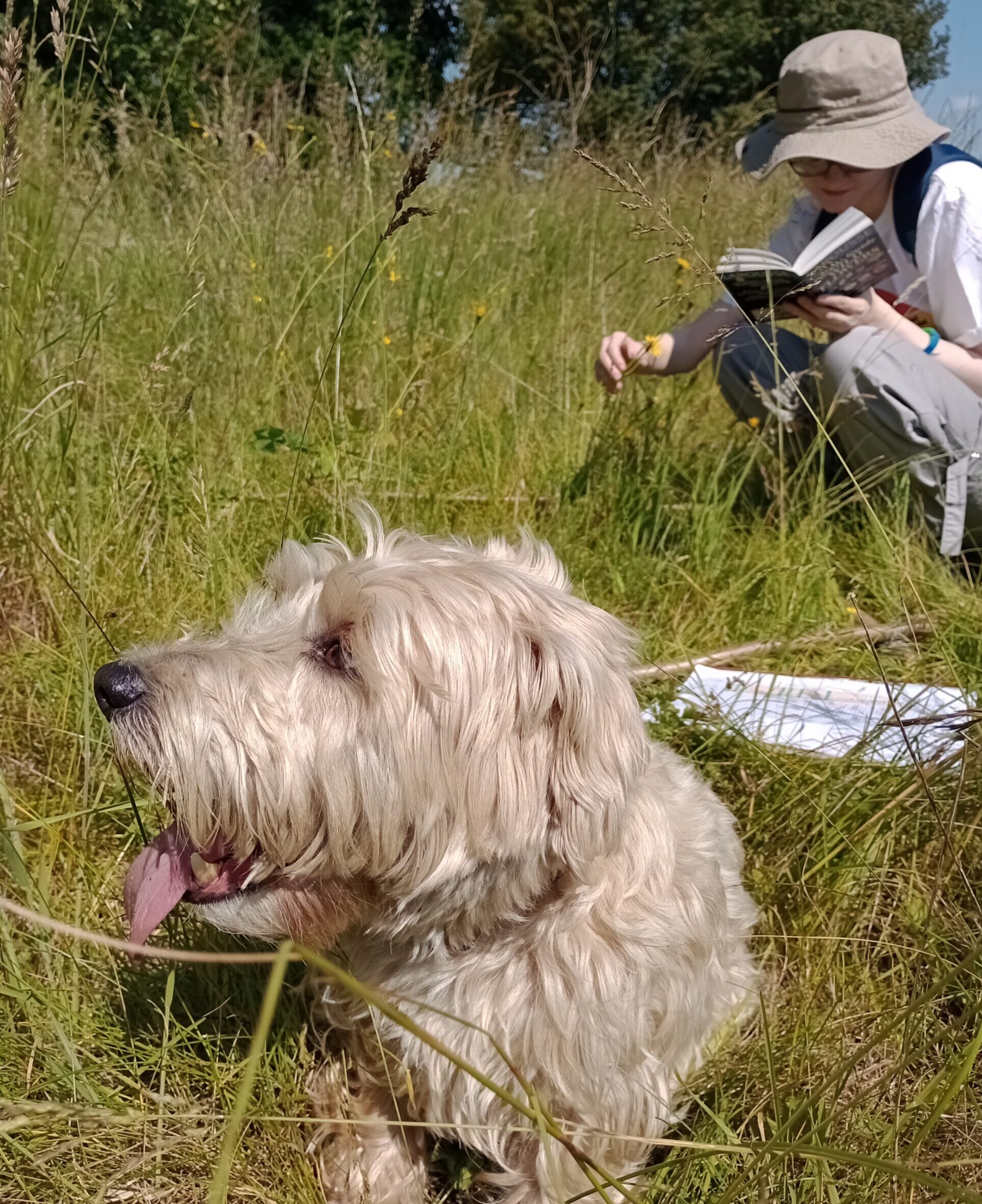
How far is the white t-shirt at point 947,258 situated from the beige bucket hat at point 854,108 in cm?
18

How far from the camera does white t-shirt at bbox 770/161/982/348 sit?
9.73ft

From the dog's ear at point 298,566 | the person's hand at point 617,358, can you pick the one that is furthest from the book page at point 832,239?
the dog's ear at point 298,566

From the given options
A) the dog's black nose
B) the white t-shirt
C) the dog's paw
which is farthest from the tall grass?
the white t-shirt

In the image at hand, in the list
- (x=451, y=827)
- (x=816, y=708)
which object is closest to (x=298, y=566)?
(x=451, y=827)

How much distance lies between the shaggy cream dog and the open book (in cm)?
144

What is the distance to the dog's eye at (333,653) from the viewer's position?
4.66 ft

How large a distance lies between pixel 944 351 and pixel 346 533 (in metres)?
2.24

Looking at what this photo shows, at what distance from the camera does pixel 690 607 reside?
2.95 metres

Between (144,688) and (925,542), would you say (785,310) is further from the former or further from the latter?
(144,688)

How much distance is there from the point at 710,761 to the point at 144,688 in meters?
1.51

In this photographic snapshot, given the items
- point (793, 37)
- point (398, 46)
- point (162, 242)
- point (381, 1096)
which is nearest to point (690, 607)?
point (381, 1096)

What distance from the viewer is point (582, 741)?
1375 millimetres

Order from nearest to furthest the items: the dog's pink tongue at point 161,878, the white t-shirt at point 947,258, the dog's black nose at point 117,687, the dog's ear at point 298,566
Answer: the dog's black nose at point 117,687, the dog's pink tongue at point 161,878, the dog's ear at point 298,566, the white t-shirt at point 947,258

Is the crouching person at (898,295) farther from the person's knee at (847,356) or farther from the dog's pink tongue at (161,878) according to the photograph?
the dog's pink tongue at (161,878)
